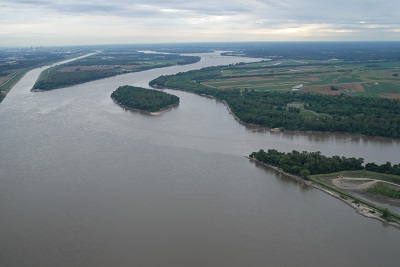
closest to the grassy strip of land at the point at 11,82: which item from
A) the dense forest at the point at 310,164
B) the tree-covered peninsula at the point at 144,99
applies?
the tree-covered peninsula at the point at 144,99

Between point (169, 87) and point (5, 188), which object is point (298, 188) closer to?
point (5, 188)

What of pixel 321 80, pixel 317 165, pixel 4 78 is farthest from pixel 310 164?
pixel 4 78

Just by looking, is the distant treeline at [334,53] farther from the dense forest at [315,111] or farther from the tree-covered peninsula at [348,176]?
the tree-covered peninsula at [348,176]

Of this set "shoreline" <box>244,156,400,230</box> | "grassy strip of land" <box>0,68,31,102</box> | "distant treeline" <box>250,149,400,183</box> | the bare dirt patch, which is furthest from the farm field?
the bare dirt patch

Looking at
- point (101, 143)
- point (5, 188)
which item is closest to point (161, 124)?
point (101, 143)

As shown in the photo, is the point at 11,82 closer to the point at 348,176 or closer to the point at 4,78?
the point at 4,78

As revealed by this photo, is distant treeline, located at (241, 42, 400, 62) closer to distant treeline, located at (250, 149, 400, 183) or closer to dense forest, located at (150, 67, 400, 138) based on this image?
dense forest, located at (150, 67, 400, 138)
